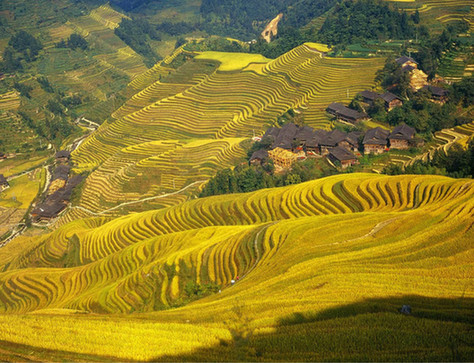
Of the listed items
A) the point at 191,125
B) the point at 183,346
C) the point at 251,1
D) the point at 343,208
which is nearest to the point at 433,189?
the point at 343,208

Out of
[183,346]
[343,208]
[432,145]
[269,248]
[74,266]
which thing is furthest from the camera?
[432,145]

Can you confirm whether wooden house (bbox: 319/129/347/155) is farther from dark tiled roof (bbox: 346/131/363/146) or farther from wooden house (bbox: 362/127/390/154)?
wooden house (bbox: 362/127/390/154)

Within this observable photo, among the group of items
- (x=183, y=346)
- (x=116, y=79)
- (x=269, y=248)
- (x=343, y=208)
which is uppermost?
(x=183, y=346)

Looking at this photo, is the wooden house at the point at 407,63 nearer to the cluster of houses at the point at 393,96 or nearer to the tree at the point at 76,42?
the cluster of houses at the point at 393,96

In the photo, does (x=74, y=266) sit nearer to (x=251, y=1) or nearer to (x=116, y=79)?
(x=116, y=79)

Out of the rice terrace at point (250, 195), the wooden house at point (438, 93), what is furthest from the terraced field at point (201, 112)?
the wooden house at point (438, 93)
